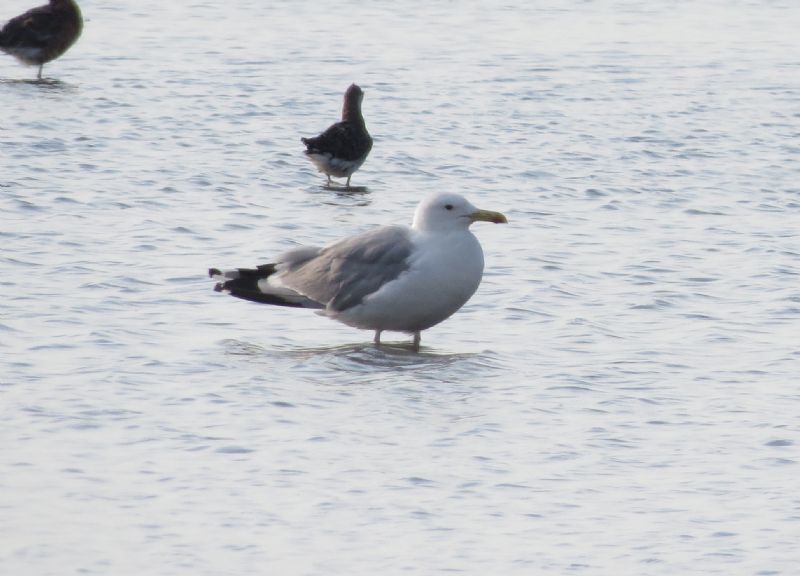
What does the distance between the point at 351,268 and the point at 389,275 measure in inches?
12.4

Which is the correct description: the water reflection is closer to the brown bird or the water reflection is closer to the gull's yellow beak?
the gull's yellow beak

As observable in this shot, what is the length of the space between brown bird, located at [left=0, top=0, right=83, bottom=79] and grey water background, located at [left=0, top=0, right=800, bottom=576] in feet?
1.12

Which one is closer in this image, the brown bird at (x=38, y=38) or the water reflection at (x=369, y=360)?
the water reflection at (x=369, y=360)

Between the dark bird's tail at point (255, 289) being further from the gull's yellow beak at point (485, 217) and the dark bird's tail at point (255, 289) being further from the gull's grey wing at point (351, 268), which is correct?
the gull's yellow beak at point (485, 217)

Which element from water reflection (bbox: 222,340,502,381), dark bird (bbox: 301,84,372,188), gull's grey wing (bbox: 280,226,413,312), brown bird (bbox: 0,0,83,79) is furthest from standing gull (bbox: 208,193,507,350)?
brown bird (bbox: 0,0,83,79)

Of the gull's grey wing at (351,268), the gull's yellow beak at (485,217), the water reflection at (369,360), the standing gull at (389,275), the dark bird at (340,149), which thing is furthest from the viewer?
the dark bird at (340,149)

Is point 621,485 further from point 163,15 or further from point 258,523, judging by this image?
point 163,15

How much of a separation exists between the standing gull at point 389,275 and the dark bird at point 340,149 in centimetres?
464

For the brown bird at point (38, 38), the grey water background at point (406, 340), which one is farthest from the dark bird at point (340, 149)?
the brown bird at point (38, 38)

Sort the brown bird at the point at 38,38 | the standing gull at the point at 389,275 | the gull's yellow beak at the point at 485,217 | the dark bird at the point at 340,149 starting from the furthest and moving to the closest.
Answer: the brown bird at the point at 38,38 → the dark bird at the point at 340,149 → the gull's yellow beak at the point at 485,217 → the standing gull at the point at 389,275

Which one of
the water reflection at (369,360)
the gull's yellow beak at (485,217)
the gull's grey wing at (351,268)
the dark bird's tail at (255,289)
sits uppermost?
the gull's yellow beak at (485,217)

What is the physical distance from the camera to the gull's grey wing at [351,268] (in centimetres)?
936

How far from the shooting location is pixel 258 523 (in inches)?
247

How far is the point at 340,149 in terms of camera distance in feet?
47.5
